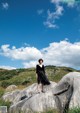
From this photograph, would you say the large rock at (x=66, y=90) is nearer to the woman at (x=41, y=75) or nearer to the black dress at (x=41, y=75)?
A: the woman at (x=41, y=75)

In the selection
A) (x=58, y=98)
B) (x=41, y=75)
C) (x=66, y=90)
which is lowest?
(x=58, y=98)

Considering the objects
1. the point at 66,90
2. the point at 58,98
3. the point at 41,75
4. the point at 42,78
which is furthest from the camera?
the point at 42,78

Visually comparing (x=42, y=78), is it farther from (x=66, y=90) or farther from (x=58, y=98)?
(x=66, y=90)

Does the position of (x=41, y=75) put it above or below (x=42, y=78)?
above

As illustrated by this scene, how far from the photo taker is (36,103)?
814 inches

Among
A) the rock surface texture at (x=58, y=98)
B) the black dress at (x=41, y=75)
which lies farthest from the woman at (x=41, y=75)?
the rock surface texture at (x=58, y=98)

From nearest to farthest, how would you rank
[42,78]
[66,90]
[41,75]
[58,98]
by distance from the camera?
[66,90] < [58,98] < [41,75] < [42,78]

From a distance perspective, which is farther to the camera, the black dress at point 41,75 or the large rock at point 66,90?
the black dress at point 41,75

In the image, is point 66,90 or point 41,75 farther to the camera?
point 41,75

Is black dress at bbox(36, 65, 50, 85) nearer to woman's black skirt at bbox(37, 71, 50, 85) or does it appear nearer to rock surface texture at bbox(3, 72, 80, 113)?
woman's black skirt at bbox(37, 71, 50, 85)

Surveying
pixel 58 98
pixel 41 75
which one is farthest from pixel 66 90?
pixel 41 75

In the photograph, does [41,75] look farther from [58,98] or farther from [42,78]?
[58,98]

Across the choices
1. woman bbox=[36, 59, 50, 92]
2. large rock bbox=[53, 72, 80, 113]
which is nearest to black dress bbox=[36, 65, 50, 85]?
woman bbox=[36, 59, 50, 92]

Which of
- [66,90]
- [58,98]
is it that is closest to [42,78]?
[58,98]
